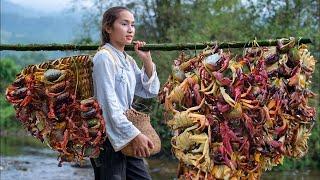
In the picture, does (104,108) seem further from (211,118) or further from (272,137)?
(272,137)

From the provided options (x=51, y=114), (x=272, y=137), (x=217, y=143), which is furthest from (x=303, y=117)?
(x=51, y=114)

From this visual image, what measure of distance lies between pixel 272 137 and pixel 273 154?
0.09 m

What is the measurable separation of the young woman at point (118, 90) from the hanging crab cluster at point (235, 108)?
0.26m

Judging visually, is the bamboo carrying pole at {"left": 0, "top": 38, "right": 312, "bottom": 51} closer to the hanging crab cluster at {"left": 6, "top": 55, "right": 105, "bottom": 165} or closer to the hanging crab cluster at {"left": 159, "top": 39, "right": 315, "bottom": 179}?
the hanging crab cluster at {"left": 159, "top": 39, "right": 315, "bottom": 179}

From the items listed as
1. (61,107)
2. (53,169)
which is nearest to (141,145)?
(61,107)

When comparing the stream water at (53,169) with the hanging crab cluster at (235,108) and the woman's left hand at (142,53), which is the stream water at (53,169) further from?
the hanging crab cluster at (235,108)

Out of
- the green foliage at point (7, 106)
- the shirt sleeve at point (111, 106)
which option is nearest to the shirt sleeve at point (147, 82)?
the shirt sleeve at point (111, 106)

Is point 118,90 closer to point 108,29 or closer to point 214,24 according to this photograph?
point 108,29

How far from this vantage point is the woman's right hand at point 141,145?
3.80m

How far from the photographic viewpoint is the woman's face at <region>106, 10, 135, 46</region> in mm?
3974

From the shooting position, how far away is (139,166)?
13.2 ft

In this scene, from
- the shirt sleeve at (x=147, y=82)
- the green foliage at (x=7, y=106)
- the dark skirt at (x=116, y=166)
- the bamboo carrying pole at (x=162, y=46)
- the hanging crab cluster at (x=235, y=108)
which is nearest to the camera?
the hanging crab cluster at (x=235, y=108)

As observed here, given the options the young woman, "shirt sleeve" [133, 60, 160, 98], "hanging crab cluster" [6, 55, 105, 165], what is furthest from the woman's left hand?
"hanging crab cluster" [6, 55, 105, 165]

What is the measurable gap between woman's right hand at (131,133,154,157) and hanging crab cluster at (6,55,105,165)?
0.19m
